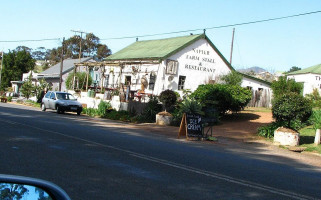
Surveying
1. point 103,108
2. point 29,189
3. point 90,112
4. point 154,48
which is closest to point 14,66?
point 154,48

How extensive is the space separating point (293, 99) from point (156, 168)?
9519 millimetres

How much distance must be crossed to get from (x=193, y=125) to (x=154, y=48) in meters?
22.8

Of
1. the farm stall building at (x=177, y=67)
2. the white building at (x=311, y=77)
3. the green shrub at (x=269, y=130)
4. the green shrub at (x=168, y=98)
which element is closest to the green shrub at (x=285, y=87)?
the farm stall building at (x=177, y=67)

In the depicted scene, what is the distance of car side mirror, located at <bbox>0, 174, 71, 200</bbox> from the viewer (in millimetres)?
2127

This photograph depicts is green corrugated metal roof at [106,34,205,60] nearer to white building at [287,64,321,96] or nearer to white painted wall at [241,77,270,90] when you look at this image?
white painted wall at [241,77,270,90]

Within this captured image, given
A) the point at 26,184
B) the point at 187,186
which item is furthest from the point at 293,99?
the point at 26,184

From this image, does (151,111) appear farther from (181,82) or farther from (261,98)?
(261,98)

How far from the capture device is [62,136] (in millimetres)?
12820

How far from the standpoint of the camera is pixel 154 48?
37.7 metres

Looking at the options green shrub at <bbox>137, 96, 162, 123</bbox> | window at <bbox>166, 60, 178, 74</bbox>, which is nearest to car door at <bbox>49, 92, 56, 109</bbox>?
green shrub at <bbox>137, 96, 162, 123</bbox>

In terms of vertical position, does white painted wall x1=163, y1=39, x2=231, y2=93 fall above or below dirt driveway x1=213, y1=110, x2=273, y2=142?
above

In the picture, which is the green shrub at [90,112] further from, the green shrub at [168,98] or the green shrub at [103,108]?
the green shrub at [168,98]

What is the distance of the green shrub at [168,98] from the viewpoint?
77.1ft

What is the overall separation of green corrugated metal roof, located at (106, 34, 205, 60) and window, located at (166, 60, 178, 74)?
0.69 m
